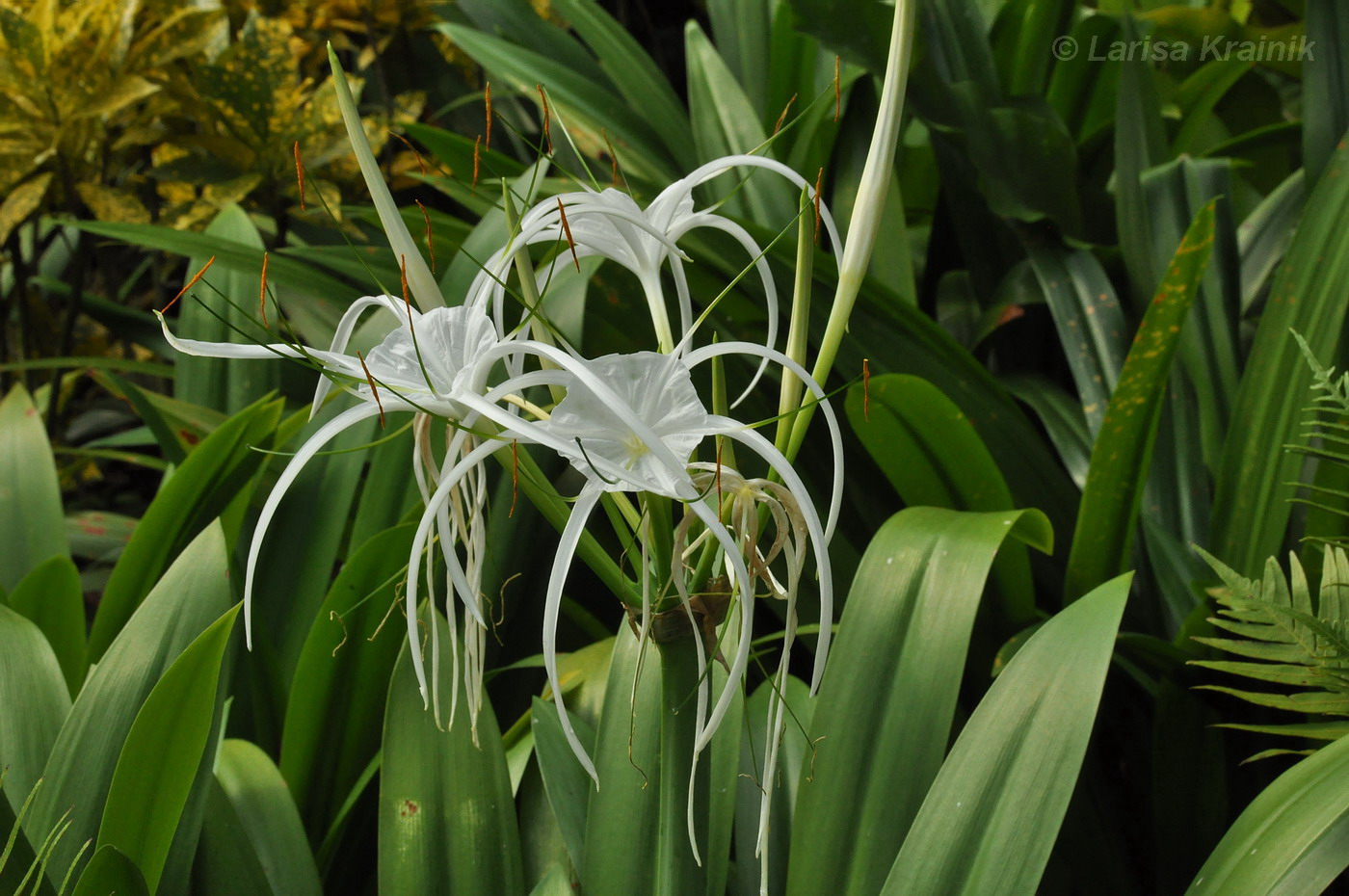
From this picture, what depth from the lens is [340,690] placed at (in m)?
0.77

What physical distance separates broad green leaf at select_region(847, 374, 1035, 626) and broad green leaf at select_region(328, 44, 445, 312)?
46 centimetres

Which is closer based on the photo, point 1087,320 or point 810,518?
point 810,518

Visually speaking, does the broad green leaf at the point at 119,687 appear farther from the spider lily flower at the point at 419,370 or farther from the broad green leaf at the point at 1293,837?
the broad green leaf at the point at 1293,837

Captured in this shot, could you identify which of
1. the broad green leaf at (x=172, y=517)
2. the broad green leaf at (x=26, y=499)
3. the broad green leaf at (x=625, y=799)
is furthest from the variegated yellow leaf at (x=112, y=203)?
the broad green leaf at (x=625, y=799)

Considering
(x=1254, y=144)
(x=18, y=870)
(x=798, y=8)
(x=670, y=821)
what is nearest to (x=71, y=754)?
(x=18, y=870)

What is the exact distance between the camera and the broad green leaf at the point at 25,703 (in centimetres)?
63

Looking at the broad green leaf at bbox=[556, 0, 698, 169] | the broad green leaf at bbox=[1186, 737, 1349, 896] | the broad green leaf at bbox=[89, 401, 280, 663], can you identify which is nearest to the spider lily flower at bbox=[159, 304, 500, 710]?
the broad green leaf at bbox=[1186, 737, 1349, 896]

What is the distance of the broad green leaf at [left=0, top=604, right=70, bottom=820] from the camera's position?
633mm

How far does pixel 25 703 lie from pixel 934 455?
714mm

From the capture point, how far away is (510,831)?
0.62 meters

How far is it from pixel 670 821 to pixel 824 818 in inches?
8.6

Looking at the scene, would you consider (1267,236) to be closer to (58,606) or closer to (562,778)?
(562,778)

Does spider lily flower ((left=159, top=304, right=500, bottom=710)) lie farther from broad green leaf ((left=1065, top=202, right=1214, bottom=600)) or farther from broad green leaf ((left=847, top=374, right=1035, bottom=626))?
broad green leaf ((left=1065, top=202, right=1214, bottom=600))

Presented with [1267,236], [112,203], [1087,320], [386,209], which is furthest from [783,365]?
[112,203]
